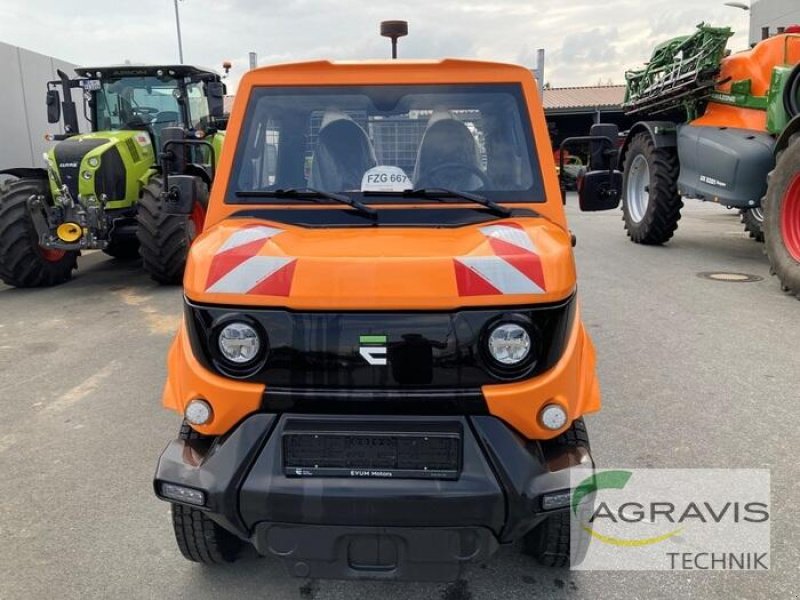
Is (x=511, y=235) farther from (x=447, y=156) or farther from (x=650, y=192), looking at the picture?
(x=650, y=192)

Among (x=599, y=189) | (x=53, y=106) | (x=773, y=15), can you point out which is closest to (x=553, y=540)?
(x=599, y=189)

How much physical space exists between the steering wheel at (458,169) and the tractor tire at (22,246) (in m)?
6.50

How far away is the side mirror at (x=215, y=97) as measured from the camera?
28.2ft

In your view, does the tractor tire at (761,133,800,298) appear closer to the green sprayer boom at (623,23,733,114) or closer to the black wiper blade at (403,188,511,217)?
the green sprayer boom at (623,23,733,114)

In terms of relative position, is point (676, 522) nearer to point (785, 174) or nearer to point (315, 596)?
point (315, 596)

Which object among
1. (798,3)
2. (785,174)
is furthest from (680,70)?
(798,3)

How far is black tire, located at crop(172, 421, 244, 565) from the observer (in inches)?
101

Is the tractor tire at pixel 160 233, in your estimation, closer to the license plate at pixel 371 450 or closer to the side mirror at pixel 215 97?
the side mirror at pixel 215 97

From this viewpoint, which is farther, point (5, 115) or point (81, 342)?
point (5, 115)

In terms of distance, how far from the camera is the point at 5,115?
12.9 meters

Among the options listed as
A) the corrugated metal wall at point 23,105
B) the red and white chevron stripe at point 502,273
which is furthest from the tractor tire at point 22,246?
the red and white chevron stripe at point 502,273

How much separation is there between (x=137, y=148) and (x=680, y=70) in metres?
7.55

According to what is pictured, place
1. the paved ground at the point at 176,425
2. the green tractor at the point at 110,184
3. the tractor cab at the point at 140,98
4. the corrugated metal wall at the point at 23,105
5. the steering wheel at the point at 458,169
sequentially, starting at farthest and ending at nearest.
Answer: the corrugated metal wall at the point at 23,105 → the tractor cab at the point at 140,98 → the green tractor at the point at 110,184 → the steering wheel at the point at 458,169 → the paved ground at the point at 176,425

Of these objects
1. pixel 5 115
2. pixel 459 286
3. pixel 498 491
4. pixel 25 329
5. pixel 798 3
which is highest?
pixel 798 3
